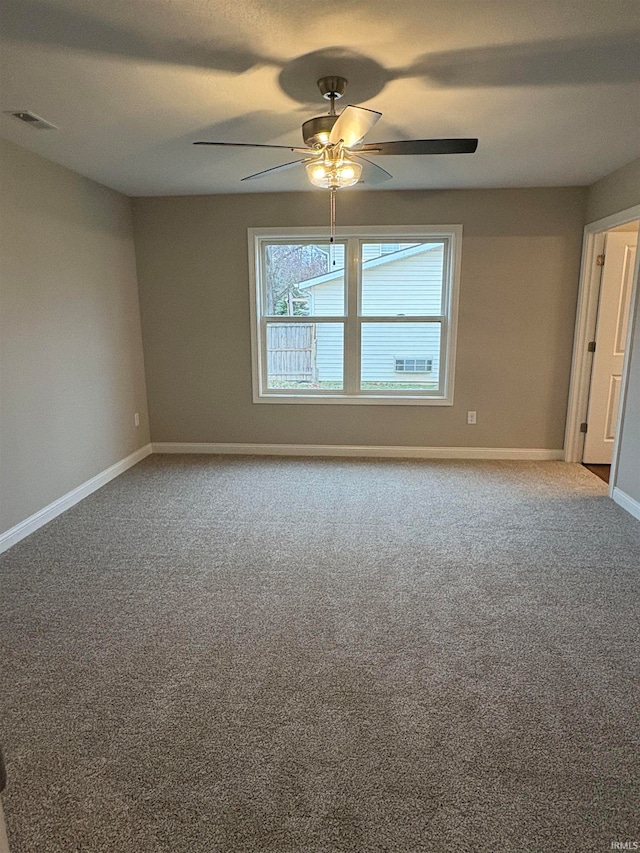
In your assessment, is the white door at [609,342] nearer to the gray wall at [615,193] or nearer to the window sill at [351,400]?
the gray wall at [615,193]

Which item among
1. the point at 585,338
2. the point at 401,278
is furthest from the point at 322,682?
the point at 585,338

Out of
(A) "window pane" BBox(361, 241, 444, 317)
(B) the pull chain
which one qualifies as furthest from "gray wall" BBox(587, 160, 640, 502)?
(B) the pull chain

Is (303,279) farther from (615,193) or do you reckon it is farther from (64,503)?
(64,503)

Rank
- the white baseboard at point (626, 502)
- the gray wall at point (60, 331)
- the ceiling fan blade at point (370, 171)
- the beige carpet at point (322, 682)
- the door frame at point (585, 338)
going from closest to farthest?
the beige carpet at point (322, 682) → the ceiling fan blade at point (370, 171) → the gray wall at point (60, 331) → the white baseboard at point (626, 502) → the door frame at point (585, 338)

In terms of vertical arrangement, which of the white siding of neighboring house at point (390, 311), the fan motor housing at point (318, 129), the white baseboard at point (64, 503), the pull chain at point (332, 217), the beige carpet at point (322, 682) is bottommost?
the beige carpet at point (322, 682)

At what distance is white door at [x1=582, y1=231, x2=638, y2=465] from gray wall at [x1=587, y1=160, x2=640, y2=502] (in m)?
0.47

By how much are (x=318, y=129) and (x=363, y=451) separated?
313 cm

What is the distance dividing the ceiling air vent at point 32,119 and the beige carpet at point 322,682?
243cm

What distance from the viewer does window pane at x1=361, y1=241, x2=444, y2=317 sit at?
458cm

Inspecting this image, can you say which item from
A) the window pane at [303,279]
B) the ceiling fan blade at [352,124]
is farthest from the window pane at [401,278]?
the ceiling fan blade at [352,124]

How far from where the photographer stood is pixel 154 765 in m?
1.59

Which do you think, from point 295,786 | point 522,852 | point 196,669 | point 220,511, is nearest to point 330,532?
point 220,511

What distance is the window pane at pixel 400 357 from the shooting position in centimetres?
472

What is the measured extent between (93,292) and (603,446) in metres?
4.67
